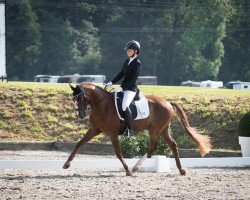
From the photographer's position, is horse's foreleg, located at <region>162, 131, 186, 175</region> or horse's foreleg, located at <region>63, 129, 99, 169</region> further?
horse's foreleg, located at <region>162, 131, 186, 175</region>

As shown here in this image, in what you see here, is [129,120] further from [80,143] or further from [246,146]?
[246,146]

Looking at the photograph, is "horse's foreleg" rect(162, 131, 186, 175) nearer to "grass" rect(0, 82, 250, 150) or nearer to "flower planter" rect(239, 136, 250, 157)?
"flower planter" rect(239, 136, 250, 157)

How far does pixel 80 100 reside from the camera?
1507cm

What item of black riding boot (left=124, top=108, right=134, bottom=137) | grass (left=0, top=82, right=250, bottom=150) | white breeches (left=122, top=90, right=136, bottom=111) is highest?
white breeches (left=122, top=90, right=136, bottom=111)

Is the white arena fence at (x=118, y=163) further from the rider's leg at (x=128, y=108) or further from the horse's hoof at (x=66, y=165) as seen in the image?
the rider's leg at (x=128, y=108)

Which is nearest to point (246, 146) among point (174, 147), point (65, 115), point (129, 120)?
point (174, 147)

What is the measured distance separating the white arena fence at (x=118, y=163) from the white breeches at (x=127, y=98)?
1.33m

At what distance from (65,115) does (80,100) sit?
1100 cm

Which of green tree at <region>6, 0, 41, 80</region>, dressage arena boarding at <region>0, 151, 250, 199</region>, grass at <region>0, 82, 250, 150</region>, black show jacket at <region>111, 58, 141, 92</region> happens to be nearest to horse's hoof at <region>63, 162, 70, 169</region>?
dressage arena boarding at <region>0, 151, 250, 199</region>

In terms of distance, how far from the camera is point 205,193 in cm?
1230

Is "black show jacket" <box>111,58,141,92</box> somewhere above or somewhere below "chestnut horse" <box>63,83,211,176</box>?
above

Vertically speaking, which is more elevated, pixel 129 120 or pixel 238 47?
pixel 129 120

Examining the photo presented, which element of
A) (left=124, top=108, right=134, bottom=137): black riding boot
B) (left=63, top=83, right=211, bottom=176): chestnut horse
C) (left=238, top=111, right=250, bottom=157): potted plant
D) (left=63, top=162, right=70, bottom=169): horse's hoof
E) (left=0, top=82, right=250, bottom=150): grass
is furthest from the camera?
(left=0, top=82, right=250, bottom=150): grass

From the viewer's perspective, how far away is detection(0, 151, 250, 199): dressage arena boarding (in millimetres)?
12125
